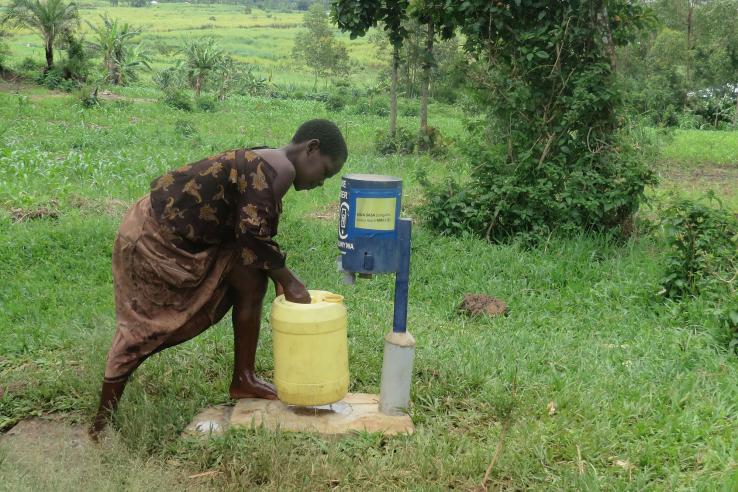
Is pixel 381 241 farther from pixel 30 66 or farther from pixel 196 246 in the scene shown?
pixel 30 66

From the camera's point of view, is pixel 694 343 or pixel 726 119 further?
pixel 726 119

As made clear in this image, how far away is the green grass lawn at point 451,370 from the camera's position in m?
3.04

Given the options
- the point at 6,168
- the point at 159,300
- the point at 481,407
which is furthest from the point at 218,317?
the point at 6,168

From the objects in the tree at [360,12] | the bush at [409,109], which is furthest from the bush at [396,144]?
the bush at [409,109]

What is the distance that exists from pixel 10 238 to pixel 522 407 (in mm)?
4797

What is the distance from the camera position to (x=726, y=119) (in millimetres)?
23734

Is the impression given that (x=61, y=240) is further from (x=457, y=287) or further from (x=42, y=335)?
(x=457, y=287)

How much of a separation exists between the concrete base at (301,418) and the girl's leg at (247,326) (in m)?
0.06

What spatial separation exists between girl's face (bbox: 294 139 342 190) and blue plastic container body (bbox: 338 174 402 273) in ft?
0.33

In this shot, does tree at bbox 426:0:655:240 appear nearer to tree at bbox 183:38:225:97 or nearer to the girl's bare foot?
the girl's bare foot

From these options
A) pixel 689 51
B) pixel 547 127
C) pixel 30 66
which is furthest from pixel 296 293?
pixel 689 51

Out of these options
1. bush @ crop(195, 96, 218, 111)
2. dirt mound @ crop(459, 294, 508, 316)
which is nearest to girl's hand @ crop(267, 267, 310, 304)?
dirt mound @ crop(459, 294, 508, 316)

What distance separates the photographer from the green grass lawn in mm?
3037

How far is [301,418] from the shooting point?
3482mm
